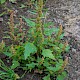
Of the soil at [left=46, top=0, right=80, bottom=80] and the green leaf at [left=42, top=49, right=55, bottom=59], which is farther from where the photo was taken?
the soil at [left=46, top=0, right=80, bottom=80]

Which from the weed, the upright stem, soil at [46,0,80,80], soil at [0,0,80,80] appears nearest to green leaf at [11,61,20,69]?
the weed

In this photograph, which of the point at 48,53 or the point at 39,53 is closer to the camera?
the point at 48,53

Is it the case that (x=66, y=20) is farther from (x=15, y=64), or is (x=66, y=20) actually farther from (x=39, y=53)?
(x=15, y=64)

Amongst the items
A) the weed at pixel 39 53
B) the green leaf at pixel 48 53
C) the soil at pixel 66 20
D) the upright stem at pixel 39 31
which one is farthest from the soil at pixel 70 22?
the upright stem at pixel 39 31

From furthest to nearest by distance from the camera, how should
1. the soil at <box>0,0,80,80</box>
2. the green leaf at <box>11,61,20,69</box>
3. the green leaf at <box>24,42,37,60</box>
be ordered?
the soil at <box>0,0,80,80</box> → the green leaf at <box>11,61,20,69</box> → the green leaf at <box>24,42,37,60</box>

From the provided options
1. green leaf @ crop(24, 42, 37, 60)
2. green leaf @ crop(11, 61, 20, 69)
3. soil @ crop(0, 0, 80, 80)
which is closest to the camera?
green leaf @ crop(24, 42, 37, 60)

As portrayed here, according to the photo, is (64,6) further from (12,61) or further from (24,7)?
(12,61)

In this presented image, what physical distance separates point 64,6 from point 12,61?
4.45ft

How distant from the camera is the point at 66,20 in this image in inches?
144

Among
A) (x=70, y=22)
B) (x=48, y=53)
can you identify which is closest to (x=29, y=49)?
(x=48, y=53)

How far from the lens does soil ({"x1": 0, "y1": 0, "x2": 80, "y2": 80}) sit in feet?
10.0

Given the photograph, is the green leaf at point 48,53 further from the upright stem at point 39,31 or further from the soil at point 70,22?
the soil at point 70,22

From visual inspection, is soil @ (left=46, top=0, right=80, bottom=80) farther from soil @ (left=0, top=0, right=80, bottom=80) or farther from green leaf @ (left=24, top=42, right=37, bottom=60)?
green leaf @ (left=24, top=42, right=37, bottom=60)

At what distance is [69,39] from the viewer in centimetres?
337
